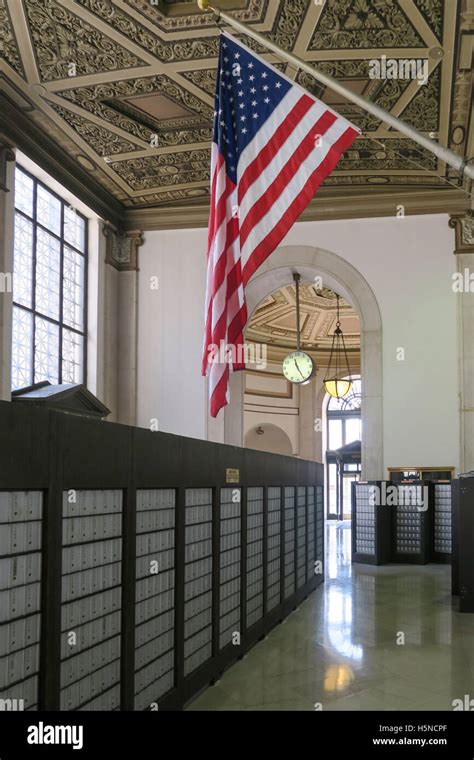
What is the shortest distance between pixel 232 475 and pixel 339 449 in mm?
25630

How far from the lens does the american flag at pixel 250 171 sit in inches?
276

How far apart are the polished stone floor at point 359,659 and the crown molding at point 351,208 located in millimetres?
8637

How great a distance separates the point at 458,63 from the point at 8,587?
11390mm

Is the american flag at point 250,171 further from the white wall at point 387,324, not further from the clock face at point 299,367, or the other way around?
the clock face at point 299,367

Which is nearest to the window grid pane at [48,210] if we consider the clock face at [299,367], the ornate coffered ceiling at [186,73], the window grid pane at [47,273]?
the window grid pane at [47,273]

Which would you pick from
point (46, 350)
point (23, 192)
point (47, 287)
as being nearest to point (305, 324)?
point (47, 287)

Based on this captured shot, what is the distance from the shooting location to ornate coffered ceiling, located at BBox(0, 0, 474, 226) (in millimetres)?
10969

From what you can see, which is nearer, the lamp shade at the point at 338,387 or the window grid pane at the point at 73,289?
the window grid pane at the point at 73,289

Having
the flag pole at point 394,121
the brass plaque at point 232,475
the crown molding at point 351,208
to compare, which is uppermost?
the crown molding at point 351,208

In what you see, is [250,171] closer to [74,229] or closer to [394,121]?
[394,121]

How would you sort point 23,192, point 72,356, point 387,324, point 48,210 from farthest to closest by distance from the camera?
point 387,324 → point 72,356 → point 48,210 → point 23,192

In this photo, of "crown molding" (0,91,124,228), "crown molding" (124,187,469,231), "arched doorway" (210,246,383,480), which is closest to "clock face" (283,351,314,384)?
"arched doorway" (210,246,383,480)

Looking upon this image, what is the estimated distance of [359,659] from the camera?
A: 23.6 feet

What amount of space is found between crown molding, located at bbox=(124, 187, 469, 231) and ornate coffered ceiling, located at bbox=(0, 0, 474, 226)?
0.16 m
